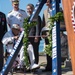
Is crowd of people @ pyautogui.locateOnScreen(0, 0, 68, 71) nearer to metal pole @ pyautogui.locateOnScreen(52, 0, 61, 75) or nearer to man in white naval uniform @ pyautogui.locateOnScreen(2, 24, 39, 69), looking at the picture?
man in white naval uniform @ pyautogui.locateOnScreen(2, 24, 39, 69)

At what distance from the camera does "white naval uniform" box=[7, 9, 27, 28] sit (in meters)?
7.84

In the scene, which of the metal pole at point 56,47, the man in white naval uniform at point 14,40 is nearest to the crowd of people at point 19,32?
the man in white naval uniform at point 14,40

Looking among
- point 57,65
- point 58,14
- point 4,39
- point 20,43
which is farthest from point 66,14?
point 4,39

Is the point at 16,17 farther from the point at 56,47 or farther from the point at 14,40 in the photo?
the point at 56,47

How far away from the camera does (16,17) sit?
7.87m

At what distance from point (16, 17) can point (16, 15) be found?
0.20 feet

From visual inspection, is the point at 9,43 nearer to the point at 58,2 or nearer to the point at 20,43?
the point at 20,43

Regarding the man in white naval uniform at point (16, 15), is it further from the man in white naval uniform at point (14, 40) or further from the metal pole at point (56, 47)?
the metal pole at point (56, 47)

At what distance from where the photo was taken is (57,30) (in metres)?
4.89

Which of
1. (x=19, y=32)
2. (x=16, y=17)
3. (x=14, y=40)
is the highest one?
(x=16, y=17)

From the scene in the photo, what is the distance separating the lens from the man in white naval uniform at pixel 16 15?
25.7 ft

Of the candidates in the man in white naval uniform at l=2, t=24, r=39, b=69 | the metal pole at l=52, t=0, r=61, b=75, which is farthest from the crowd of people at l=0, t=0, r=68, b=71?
the metal pole at l=52, t=0, r=61, b=75

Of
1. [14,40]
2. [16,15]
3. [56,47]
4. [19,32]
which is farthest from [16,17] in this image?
[56,47]

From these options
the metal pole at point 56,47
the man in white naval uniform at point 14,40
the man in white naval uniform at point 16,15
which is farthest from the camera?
the man in white naval uniform at point 16,15
